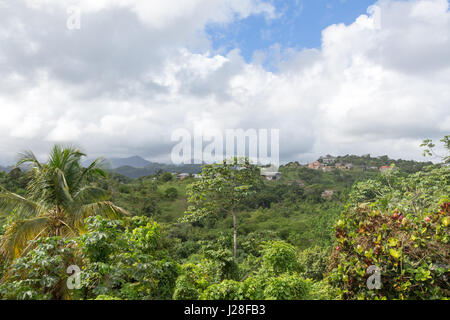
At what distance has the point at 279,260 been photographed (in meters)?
5.43

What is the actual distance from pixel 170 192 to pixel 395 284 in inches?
1591

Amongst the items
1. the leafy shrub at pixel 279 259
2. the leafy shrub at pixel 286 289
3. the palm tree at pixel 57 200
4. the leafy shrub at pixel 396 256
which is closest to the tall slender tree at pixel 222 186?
the leafy shrub at pixel 279 259

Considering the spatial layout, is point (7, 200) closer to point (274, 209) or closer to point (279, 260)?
point (279, 260)

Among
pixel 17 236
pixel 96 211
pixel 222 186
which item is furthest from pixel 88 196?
pixel 222 186

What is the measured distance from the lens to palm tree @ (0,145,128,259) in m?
4.96

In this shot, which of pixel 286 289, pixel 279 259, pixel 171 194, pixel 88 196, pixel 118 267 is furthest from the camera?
pixel 171 194

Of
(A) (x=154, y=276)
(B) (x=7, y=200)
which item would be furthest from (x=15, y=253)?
(A) (x=154, y=276)

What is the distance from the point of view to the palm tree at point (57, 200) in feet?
16.3

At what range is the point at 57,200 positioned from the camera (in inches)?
206

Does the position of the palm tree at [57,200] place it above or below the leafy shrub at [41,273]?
above

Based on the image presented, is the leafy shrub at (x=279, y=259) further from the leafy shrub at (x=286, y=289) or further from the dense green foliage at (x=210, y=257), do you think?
the leafy shrub at (x=286, y=289)

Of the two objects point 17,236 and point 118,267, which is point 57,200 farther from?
point 118,267

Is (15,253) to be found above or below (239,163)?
below
